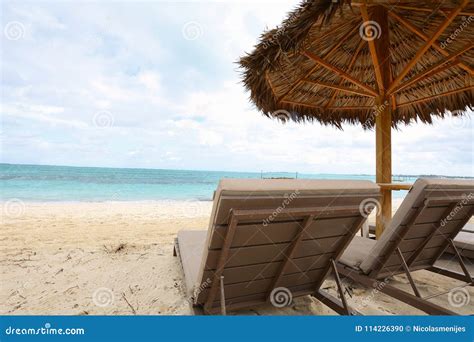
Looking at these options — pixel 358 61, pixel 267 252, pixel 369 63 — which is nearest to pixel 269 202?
pixel 267 252

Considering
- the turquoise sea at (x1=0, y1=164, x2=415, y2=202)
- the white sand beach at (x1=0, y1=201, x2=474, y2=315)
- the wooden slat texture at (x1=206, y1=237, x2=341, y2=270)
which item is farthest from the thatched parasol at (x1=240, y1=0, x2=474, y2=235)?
the turquoise sea at (x1=0, y1=164, x2=415, y2=202)

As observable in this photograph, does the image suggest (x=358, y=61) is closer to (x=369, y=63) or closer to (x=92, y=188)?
(x=369, y=63)

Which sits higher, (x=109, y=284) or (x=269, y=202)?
(x=269, y=202)

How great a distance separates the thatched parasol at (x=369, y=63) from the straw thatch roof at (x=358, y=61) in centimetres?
1

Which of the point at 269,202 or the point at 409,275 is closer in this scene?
the point at 269,202

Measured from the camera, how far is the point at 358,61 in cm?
458

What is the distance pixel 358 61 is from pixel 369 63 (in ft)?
0.70

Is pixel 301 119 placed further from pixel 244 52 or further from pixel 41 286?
pixel 41 286

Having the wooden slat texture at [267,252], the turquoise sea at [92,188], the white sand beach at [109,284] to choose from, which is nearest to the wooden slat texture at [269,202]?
the wooden slat texture at [267,252]

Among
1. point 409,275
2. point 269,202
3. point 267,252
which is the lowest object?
point 409,275

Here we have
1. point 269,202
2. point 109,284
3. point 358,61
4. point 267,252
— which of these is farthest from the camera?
point 358,61

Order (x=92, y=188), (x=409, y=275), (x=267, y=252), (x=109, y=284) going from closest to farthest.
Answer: (x=267, y=252) → (x=409, y=275) → (x=109, y=284) → (x=92, y=188)

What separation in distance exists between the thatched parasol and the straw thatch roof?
1 cm

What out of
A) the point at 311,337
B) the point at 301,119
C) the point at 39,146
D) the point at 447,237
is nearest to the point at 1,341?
the point at 311,337
